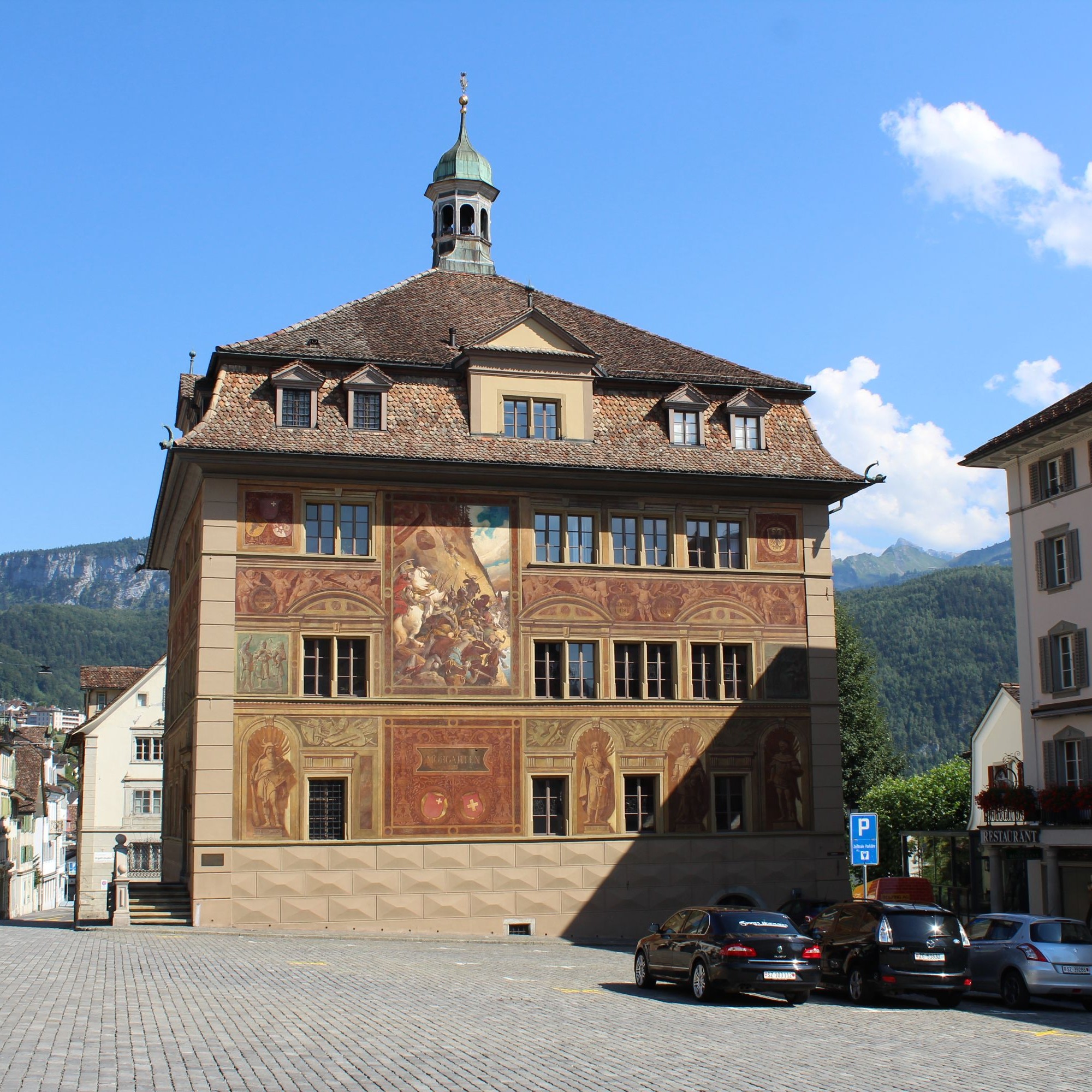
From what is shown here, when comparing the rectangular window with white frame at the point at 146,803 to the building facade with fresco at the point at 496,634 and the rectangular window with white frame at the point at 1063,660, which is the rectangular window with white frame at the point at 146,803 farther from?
the rectangular window with white frame at the point at 1063,660

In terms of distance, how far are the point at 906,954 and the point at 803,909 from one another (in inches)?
438

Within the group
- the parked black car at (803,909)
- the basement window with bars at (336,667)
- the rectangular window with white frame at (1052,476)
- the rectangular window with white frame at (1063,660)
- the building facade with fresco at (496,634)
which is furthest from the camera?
the rectangular window with white frame at (1052,476)

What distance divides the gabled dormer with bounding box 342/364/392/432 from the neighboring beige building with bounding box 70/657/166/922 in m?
40.0

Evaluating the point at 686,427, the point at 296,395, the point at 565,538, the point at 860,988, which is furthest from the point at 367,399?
the point at 860,988

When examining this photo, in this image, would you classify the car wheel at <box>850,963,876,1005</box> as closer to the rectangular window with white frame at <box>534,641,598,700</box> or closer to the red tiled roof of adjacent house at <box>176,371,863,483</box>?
the rectangular window with white frame at <box>534,641,598,700</box>

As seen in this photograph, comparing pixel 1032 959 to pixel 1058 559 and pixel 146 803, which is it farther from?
pixel 146 803

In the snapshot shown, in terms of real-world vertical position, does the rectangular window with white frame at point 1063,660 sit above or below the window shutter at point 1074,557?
below

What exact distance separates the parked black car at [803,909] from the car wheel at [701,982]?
10748 millimetres

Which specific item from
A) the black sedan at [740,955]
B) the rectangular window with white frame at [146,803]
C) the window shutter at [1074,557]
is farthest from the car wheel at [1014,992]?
the rectangular window with white frame at [146,803]

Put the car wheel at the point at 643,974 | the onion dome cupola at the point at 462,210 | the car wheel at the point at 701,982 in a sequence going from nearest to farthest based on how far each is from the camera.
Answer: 1. the car wheel at the point at 701,982
2. the car wheel at the point at 643,974
3. the onion dome cupola at the point at 462,210

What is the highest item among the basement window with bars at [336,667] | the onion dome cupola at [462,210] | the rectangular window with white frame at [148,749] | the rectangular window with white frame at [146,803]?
the onion dome cupola at [462,210]

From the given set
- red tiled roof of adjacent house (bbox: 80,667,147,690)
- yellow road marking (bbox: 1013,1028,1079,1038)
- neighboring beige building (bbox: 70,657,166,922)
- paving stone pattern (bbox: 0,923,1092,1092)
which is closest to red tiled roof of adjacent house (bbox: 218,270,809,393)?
paving stone pattern (bbox: 0,923,1092,1092)

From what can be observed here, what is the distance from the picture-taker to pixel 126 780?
7419cm

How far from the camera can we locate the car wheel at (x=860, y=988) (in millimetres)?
23625
